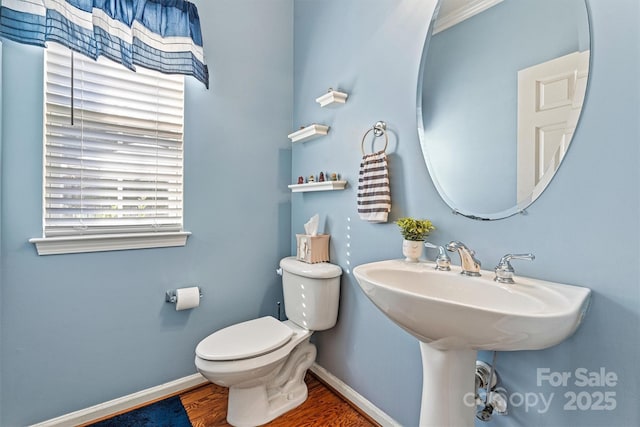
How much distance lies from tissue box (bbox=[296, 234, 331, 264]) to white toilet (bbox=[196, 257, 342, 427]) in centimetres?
5

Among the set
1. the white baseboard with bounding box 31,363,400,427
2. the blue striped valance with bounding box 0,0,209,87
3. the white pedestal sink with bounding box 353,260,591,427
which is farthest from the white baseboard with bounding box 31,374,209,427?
the blue striped valance with bounding box 0,0,209,87

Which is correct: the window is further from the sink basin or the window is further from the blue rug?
the sink basin

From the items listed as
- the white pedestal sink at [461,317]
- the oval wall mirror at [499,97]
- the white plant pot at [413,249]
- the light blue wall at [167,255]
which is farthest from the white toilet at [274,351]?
the oval wall mirror at [499,97]

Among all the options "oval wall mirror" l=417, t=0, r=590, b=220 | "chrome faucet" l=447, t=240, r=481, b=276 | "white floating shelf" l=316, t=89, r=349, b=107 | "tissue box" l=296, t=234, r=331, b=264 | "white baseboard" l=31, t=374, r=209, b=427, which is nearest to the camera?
"oval wall mirror" l=417, t=0, r=590, b=220

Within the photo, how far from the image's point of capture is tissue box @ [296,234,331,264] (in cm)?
180

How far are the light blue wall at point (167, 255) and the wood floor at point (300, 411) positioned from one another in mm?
179

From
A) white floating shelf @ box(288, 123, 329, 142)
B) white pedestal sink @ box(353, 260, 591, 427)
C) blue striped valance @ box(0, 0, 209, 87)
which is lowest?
white pedestal sink @ box(353, 260, 591, 427)

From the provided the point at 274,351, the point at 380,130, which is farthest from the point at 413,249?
the point at 274,351

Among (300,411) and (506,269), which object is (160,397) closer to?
(300,411)

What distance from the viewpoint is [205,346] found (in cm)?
146

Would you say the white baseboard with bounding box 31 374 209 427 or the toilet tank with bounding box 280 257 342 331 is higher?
the toilet tank with bounding box 280 257 342 331

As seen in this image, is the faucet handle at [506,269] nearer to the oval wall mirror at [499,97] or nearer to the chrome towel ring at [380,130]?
the oval wall mirror at [499,97]

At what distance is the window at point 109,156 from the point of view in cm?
145

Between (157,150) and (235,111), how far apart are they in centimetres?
54
